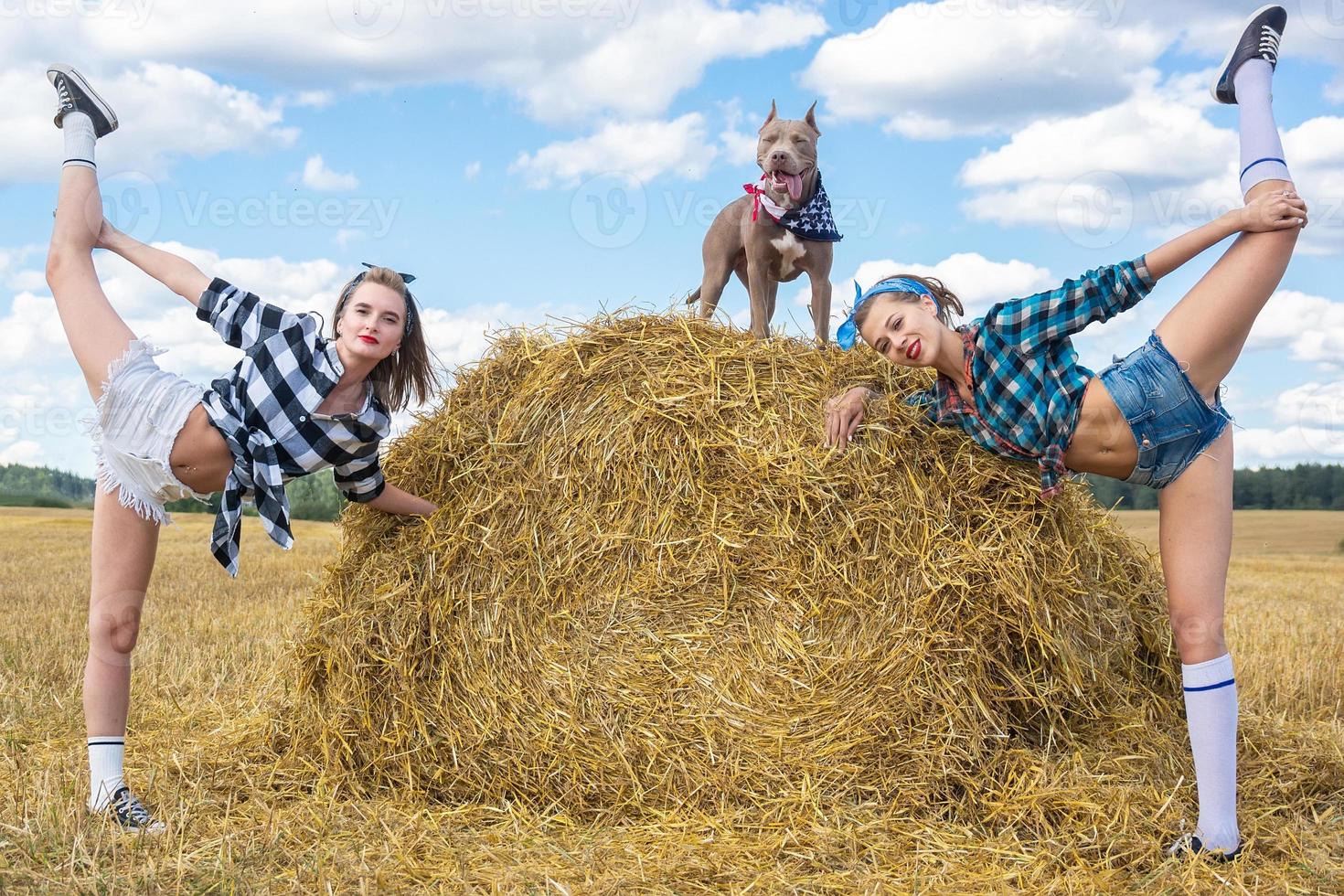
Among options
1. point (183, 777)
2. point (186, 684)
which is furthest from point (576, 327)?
point (186, 684)

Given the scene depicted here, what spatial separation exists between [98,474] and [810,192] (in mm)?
3373

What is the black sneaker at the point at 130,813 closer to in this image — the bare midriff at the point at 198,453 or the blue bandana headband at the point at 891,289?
the bare midriff at the point at 198,453

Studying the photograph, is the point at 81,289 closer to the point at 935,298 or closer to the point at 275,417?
the point at 275,417

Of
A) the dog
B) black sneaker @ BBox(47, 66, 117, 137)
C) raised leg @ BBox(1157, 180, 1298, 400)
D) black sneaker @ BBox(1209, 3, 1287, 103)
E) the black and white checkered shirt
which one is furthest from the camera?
the dog

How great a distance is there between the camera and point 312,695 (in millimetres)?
3904

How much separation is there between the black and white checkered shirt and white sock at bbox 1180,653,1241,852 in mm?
2830

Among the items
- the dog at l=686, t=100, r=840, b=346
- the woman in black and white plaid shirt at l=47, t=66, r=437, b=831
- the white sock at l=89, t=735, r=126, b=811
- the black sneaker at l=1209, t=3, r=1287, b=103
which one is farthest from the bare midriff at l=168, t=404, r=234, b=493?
the black sneaker at l=1209, t=3, r=1287, b=103

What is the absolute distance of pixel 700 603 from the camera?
137 inches

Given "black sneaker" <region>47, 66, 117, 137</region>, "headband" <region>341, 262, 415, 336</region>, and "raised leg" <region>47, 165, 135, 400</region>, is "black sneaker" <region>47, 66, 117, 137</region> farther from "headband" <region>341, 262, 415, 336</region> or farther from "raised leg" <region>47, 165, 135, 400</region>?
"headband" <region>341, 262, 415, 336</region>

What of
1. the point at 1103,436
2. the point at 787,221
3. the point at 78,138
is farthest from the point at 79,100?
the point at 1103,436

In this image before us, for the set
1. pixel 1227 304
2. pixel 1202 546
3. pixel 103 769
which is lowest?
pixel 103 769

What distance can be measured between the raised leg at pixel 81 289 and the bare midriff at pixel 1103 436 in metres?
3.17

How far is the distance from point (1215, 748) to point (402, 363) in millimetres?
3062

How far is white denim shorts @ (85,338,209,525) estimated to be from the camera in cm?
339
